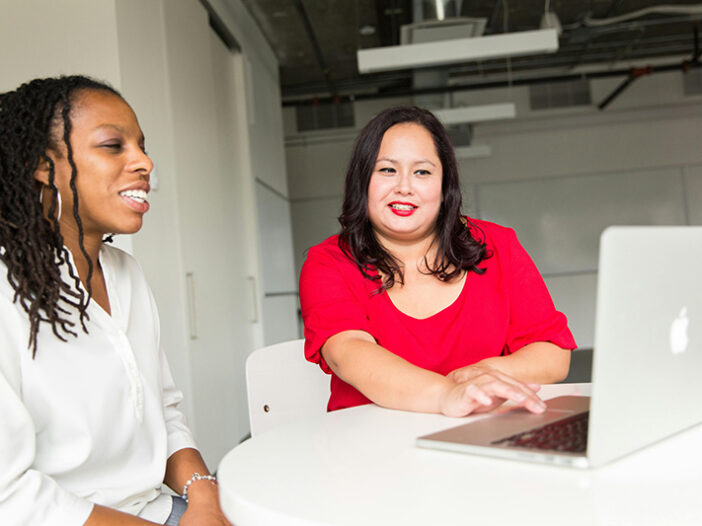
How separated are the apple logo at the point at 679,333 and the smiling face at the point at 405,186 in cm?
94

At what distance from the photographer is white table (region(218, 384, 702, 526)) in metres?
0.68

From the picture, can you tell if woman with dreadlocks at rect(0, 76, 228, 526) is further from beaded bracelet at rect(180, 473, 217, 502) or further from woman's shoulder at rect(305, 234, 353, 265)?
woman's shoulder at rect(305, 234, 353, 265)

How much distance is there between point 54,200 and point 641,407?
1015mm

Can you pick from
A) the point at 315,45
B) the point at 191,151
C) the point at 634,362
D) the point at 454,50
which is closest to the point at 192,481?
the point at 634,362

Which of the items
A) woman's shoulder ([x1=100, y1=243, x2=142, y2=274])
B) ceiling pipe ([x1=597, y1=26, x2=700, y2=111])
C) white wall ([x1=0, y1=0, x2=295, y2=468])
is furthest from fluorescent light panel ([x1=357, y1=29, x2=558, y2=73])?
ceiling pipe ([x1=597, y1=26, x2=700, y2=111])

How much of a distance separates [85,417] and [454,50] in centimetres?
351

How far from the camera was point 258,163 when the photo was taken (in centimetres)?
564

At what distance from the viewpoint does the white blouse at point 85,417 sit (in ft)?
3.15

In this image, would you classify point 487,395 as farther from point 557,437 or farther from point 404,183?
point 404,183

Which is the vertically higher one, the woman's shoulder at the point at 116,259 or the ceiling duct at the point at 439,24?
the ceiling duct at the point at 439,24

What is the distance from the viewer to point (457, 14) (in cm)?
514

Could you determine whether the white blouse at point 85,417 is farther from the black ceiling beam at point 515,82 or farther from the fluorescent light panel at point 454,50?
the black ceiling beam at point 515,82

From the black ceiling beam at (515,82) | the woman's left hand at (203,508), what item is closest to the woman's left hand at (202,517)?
the woman's left hand at (203,508)

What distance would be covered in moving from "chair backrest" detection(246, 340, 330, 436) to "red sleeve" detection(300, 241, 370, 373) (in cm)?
13
